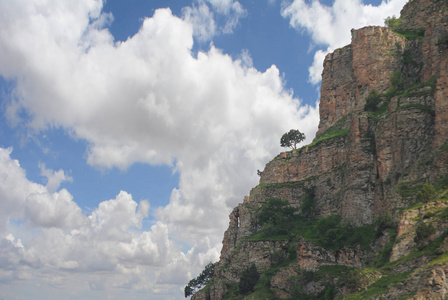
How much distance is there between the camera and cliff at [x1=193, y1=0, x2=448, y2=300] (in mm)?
57219

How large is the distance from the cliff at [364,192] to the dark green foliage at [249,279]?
0.81 feet

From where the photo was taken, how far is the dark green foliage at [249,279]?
97.3m

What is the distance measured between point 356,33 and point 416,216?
2969 inches

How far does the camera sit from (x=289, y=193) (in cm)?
11906

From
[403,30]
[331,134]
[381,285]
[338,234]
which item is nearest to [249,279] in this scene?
[338,234]

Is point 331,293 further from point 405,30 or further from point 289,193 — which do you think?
point 405,30

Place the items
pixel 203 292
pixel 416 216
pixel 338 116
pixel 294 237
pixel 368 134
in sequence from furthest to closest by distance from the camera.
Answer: pixel 338 116
pixel 203 292
pixel 294 237
pixel 368 134
pixel 416 216

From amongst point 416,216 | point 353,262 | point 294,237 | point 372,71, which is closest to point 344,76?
point 372,71

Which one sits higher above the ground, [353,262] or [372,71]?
[372,71]

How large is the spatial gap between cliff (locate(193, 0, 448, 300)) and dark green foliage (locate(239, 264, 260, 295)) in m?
0.25

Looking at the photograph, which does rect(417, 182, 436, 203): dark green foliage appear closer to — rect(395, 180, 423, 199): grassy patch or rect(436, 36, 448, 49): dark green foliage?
rect(395, 180, 423, 199): grassy patch

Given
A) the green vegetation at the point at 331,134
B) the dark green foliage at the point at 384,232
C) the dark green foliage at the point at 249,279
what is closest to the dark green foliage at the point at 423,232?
the dark green foliage at the point at 384,232

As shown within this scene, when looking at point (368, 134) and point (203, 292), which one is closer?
point (368, 134)

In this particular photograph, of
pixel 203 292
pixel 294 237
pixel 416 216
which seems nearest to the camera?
pixel 416 216
